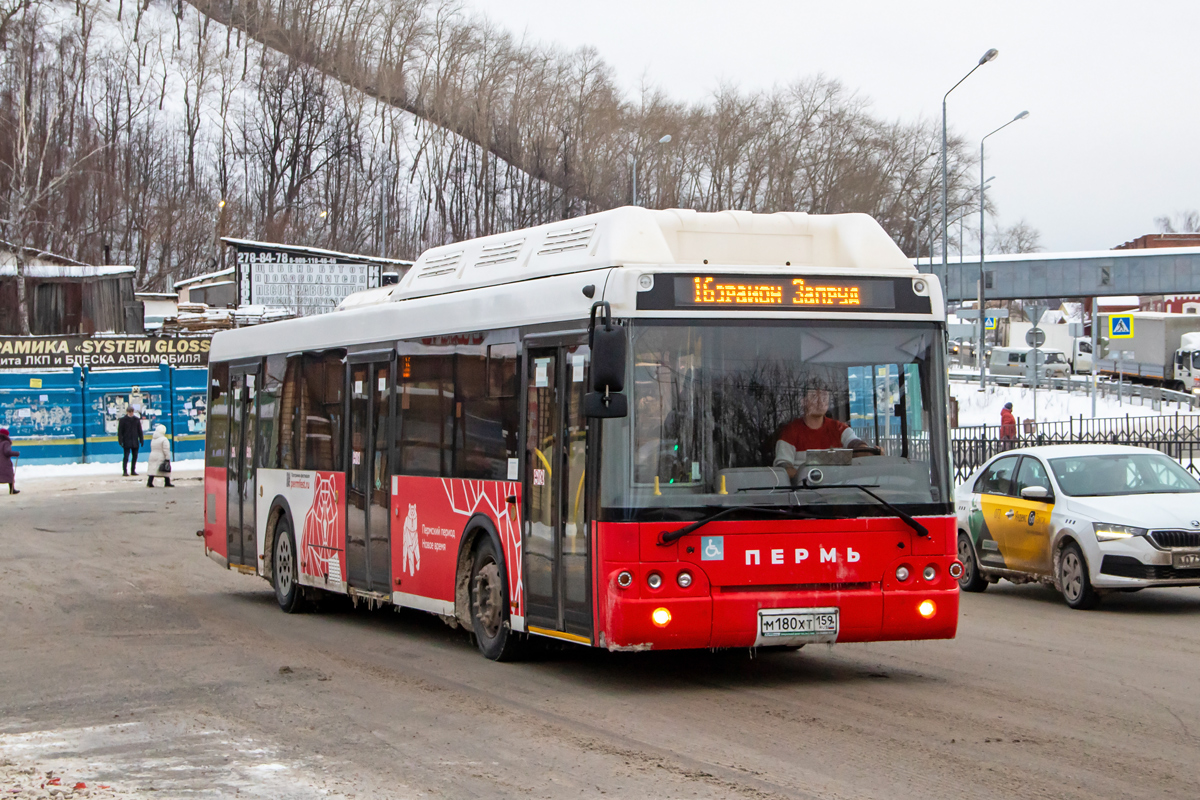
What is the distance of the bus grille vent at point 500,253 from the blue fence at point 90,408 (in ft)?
109

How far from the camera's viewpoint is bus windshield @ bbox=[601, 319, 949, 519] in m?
8.38

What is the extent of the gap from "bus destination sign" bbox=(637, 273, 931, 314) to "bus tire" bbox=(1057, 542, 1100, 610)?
5579 mm

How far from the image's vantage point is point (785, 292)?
28.8 feet

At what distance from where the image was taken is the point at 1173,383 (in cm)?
6569

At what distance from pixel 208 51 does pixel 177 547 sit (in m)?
81.9

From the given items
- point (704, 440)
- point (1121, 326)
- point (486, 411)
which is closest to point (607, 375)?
point (704, 440)

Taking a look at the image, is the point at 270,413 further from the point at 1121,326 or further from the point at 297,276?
the point at 297,276

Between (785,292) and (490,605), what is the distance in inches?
121

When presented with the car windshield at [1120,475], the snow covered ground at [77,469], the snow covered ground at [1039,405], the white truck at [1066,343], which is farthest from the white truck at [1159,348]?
the car windshield at [1120,475]

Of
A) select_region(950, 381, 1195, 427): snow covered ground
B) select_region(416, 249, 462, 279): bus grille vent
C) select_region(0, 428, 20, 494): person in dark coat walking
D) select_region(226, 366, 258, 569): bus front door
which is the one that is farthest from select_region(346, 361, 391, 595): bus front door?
select_region(950, 381, 1195, 427): snow covered ground

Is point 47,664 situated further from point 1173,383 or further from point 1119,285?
point 1119,285

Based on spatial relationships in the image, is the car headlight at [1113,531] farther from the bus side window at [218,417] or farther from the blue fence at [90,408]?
the blue fence at [90,408]

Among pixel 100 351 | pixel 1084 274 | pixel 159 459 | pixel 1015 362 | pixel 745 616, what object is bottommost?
pixel 745 616

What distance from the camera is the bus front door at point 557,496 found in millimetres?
8672
